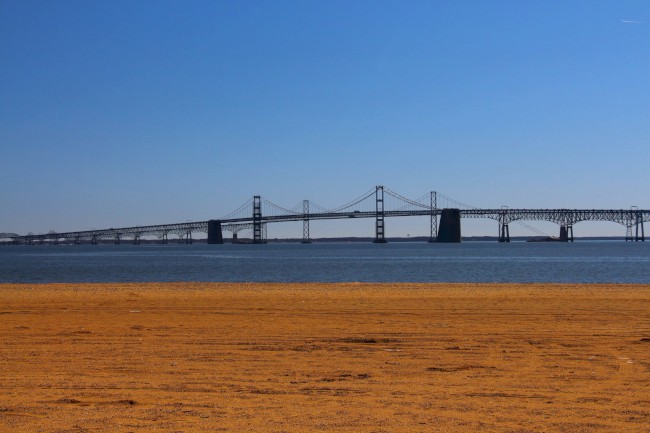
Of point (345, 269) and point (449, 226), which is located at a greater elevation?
point (449, 226)

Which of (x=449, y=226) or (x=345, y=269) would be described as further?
(x=449, y=226)

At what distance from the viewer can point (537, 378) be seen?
6.89 meters

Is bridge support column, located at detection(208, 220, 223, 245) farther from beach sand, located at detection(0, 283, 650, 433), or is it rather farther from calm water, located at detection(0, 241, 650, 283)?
beach sand, located at detection(0, 283, 650, 433)

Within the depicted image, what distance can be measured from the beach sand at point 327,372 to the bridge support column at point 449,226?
113 meters

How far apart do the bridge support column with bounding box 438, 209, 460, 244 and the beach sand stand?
11343 cm

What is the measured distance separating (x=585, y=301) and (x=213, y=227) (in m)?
124

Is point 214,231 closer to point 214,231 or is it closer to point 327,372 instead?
point 214,231

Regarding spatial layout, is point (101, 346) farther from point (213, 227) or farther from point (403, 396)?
point (213, 227)

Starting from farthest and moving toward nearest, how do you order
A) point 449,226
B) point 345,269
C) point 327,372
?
point 449,226, point 345,269, point 327,372

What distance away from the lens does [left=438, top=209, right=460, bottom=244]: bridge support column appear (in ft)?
413

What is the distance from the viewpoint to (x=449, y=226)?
128 meters

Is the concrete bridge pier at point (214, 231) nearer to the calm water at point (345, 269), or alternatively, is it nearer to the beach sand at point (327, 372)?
the calm water at point (345, 269)

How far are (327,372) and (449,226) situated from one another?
402 feet

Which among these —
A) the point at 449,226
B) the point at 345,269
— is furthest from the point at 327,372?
Result: the point at 449,226
